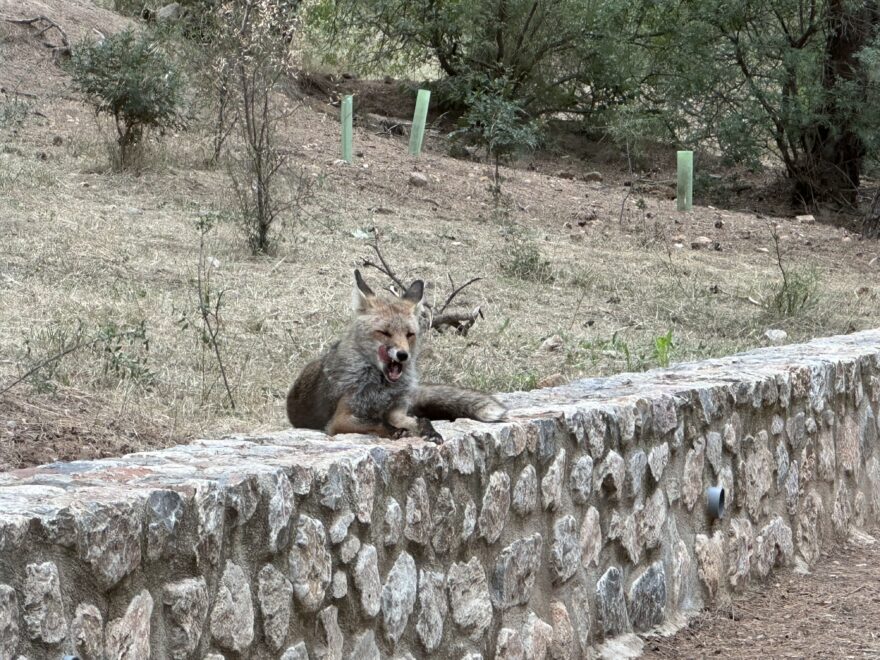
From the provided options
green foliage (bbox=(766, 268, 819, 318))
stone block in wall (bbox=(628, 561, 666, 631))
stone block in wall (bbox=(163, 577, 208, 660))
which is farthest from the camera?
green foliage (bbox=(766, 268, 819, 318))

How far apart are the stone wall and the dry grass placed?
158 cm

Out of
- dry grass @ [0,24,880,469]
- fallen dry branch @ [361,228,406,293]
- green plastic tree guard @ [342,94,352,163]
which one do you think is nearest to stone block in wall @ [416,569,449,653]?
dry grass @ [0,24,880,469]

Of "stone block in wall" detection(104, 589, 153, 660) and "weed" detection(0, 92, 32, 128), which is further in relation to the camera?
"weed" detection(0, 92, 32, 128)

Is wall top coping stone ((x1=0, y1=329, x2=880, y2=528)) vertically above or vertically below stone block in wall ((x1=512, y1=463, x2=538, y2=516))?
above

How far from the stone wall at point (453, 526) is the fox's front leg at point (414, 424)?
89 mm

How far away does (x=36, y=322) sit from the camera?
7641 millimetres

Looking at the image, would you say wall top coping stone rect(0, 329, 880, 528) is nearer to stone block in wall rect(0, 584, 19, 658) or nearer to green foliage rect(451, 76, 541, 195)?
stone block in wall rect(0, 584, 19, 658)

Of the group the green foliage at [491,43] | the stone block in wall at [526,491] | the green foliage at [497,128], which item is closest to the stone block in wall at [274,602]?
the stone block in wall at [526,491]

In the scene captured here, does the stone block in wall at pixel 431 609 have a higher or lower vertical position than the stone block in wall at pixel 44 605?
lower

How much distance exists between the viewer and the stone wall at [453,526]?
2.75 metres

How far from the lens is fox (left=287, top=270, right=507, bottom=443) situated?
4.34m

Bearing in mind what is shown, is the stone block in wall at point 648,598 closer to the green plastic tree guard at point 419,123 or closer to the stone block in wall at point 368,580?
the stone block in wall at point 368,580

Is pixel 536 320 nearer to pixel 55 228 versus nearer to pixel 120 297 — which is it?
pixel 120 297

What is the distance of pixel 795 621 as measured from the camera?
5.72m
